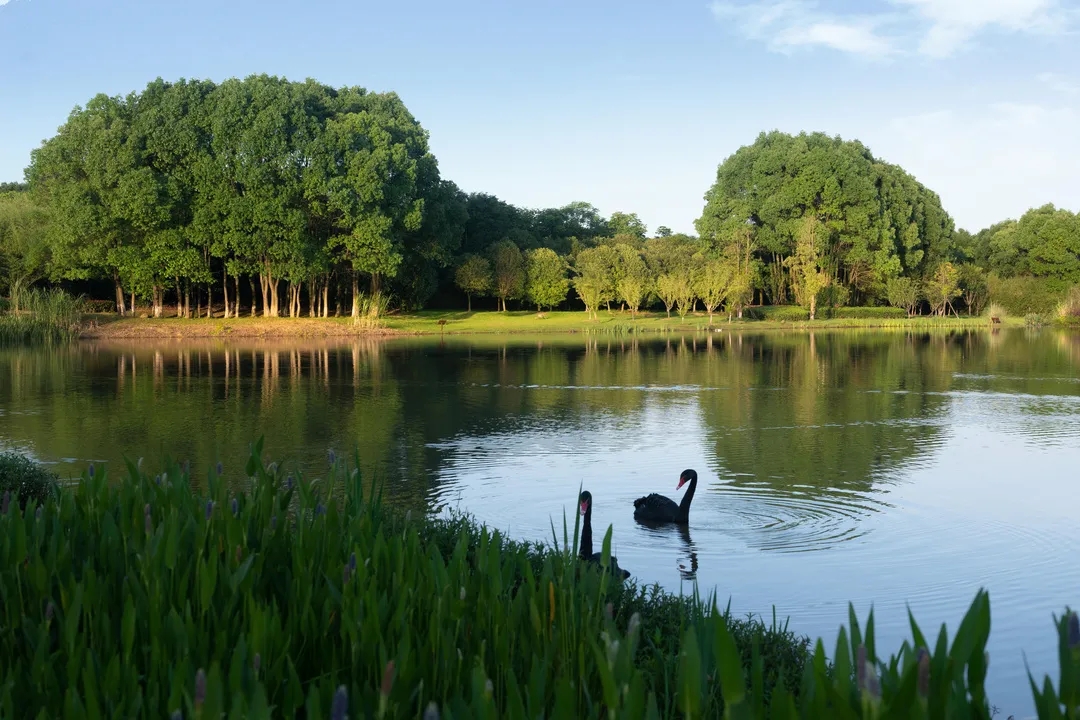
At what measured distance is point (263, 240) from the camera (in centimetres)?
5828

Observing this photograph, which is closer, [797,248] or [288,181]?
[288,181]

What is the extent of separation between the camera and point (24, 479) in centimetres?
1016

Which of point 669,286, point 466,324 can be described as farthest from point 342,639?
point 669,286

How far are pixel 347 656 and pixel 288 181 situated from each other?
57879 millimetres

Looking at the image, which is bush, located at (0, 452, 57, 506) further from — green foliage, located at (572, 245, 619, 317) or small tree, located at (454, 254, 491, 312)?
small tree, located at (454, 254, 491, 312)

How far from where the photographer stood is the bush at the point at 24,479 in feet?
32.4

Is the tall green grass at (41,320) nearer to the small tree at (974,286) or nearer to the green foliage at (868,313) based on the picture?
the green foliage at (868,313)

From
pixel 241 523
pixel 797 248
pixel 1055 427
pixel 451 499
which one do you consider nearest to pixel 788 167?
pixel 797 248

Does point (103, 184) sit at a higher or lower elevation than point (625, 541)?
higher

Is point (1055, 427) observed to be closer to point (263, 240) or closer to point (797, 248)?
point (263, 240)

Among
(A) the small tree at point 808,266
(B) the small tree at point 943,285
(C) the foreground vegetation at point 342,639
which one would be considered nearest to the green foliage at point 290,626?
(C) the foreground vegetation at point 342,639

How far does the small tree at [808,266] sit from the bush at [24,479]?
6970 cm

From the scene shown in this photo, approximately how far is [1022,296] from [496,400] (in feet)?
230

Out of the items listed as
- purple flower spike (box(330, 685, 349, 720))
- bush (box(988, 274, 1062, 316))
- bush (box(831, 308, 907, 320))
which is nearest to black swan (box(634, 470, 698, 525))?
purple flower spike (box(330, 685, 349, 720))
